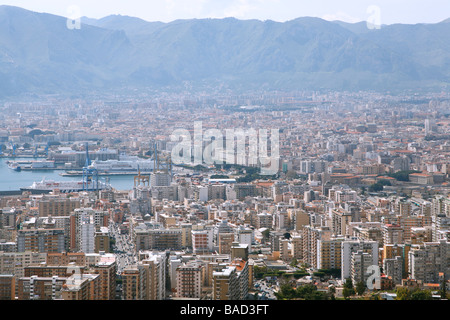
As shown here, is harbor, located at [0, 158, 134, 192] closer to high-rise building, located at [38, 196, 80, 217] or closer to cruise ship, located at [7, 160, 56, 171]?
cruise ship, located at [7, 160, 56, 171]

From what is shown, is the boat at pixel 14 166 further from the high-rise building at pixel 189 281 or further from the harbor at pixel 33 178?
the high-rise building at pixel 189 281

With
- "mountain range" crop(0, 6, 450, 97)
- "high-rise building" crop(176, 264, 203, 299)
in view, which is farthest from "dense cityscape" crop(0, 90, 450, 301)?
"mountain range" crop(0, 6, 450, 97)

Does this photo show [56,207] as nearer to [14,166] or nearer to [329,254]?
[329,254]

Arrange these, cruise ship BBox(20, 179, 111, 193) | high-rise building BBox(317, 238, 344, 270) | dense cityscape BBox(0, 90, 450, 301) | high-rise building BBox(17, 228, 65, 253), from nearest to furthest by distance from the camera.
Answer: dense cityscape BBox(0, 90, 450, 301) < high-rise building BBox(317, 238, 344, 270) < high-rise building BBox(17, 228, 65, 253) < cruise ship BBox(20, 179, 111, 193)

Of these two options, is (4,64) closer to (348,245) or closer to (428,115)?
(428,115)

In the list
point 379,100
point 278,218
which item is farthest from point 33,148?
point 278,218
